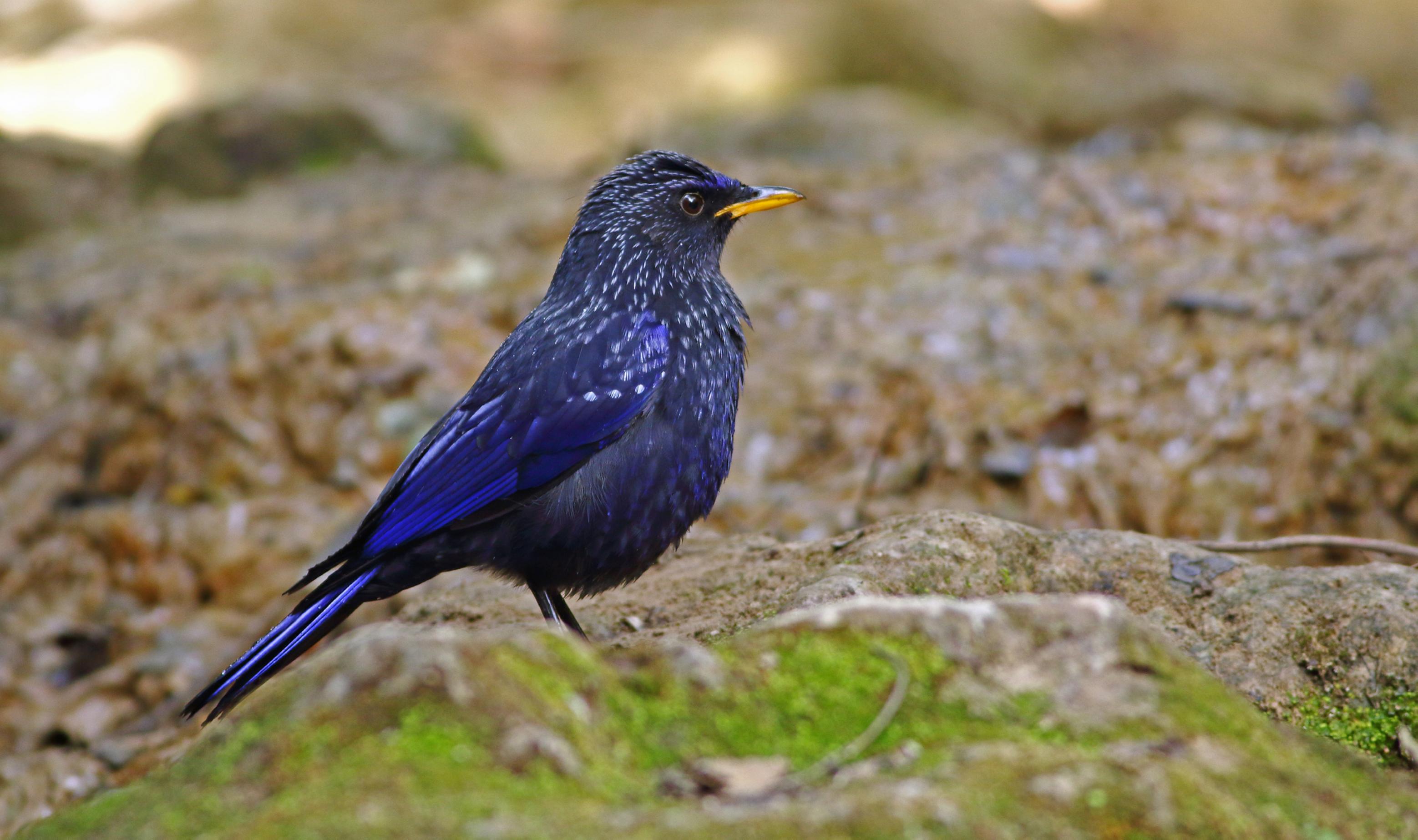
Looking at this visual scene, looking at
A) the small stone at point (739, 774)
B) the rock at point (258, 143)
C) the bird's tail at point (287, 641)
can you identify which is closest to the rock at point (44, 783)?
the bird's tail at point (287, 641)

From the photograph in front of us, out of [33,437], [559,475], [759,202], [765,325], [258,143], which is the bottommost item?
[765,325]

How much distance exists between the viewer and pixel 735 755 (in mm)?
2125

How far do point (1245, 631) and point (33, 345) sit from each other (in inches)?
318

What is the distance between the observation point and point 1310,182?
809cm

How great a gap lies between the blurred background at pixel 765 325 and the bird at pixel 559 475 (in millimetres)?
1414

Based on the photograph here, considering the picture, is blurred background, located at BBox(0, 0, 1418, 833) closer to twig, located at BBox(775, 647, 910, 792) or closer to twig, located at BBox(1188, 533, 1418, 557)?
twig, located at BBox(1188, 533, 1418, 557)

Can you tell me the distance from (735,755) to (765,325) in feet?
18.8

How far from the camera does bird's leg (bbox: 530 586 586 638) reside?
3.91 meters

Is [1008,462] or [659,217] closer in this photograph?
[659,217]

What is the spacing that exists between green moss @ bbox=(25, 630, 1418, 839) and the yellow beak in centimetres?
257

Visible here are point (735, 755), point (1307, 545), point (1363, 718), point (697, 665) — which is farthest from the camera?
point (1307, 545)

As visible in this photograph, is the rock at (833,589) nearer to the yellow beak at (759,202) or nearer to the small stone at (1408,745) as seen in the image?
the small stone at (1408,745)

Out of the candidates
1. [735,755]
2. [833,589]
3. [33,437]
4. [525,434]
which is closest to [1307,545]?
[833,589]

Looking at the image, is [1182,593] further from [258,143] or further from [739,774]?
[258,143]
